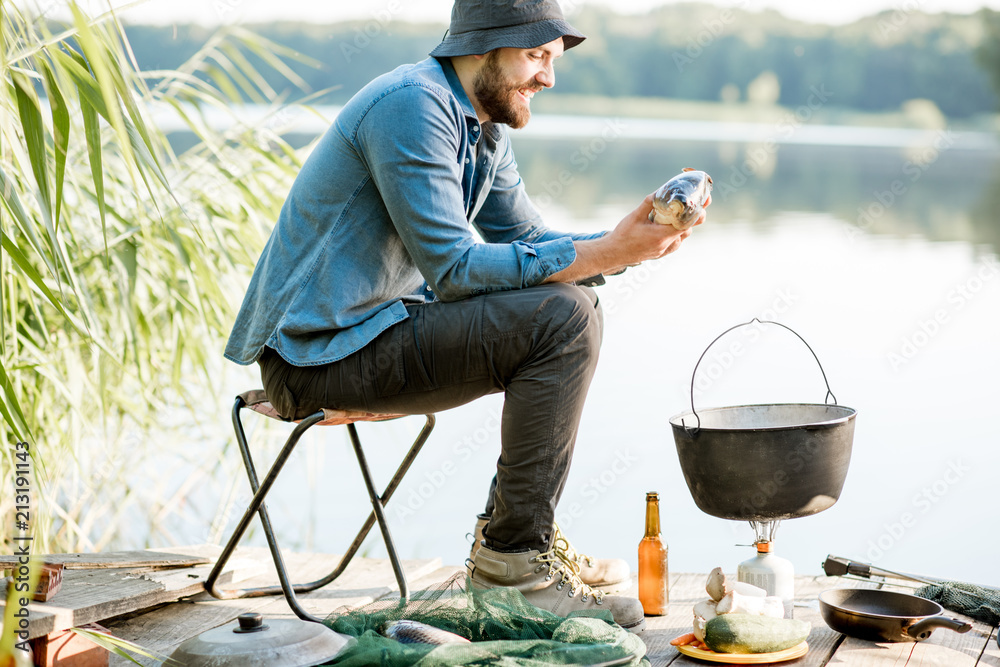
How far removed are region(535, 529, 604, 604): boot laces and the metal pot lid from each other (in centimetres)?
45

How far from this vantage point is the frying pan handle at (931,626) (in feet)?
6.09

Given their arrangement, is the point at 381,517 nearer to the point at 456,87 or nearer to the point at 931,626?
the point at 456,87

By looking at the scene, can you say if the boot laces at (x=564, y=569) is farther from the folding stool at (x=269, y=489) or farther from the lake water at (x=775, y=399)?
the lake water at (x=775, y=399)

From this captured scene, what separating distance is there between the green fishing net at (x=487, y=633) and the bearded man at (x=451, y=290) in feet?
0.41

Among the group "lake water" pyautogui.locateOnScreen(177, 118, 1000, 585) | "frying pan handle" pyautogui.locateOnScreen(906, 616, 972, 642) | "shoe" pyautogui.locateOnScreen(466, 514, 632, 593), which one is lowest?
"lake water" pyautogui.locateOnScreen(177, 118, 1000, 585)

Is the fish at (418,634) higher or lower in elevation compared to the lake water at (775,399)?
higher

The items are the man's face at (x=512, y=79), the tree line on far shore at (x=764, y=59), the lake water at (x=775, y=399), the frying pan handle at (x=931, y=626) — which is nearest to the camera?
the frying pan handle at (x=931, y=626)

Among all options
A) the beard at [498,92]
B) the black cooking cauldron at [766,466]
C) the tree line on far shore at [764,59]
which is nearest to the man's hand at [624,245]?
the black cooking cauldron at [766,466]

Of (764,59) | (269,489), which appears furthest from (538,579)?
(764,59)

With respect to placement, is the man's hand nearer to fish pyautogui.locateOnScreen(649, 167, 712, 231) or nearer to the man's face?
fish pyautogui.locateOnScreen(649, 167, 712, 231)

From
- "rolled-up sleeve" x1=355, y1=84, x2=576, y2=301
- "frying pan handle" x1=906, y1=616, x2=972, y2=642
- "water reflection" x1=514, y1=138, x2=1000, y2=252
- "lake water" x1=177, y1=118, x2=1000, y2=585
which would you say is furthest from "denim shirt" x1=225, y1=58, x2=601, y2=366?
"water reflection" x1=514, y1=138, x2=1000, y2=252

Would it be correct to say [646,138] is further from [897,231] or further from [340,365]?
[340,365]

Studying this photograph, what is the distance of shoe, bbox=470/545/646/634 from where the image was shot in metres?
1.99

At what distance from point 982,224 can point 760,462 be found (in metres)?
11.0
